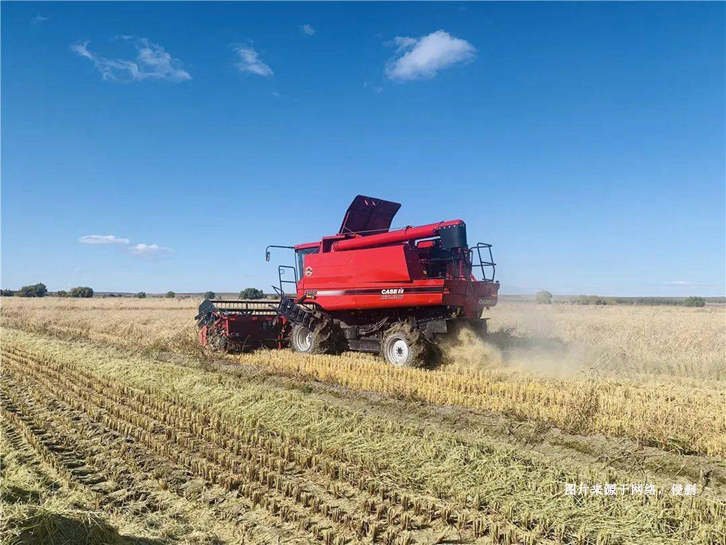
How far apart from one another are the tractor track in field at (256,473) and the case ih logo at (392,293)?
16.0 feet

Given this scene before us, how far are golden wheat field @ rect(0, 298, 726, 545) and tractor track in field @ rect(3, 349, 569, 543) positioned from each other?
0.02m

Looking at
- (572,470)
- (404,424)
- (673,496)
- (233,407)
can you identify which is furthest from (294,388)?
(673,496)

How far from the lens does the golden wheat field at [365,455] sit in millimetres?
3660

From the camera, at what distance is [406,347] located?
10211mm

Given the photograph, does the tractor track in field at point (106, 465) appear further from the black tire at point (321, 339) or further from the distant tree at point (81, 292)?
the distant tree at point (81, 292)

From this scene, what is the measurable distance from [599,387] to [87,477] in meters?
6.93

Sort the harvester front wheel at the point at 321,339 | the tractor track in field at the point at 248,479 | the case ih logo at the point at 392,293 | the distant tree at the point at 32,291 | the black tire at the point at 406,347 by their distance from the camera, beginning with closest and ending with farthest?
the tractor track in field at the point at 248,479
the black tire at the point at 406,347
the case ih logo at the point at 392,293
the harvester front wheel at the point at 321,339
the distant tree at the point at 32,291

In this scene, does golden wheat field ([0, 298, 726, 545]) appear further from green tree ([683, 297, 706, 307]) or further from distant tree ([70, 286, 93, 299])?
distant tree ([70, 286, 93, 299])

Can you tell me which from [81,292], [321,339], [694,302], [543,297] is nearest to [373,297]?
[321,339]

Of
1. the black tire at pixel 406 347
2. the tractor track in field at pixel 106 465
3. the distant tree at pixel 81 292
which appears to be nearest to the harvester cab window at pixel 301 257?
the black tire at pixel 406 347

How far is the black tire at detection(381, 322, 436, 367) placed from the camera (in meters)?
9.95

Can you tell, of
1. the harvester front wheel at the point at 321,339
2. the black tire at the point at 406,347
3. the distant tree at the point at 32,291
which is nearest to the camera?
the black tire at the point at 406,347

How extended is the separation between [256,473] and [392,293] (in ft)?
20.9

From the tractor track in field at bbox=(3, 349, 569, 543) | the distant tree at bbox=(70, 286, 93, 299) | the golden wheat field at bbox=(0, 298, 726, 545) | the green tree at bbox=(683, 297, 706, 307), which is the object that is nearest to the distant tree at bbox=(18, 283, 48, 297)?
the distant tree at bbox=(70, 286, 93, 299)
